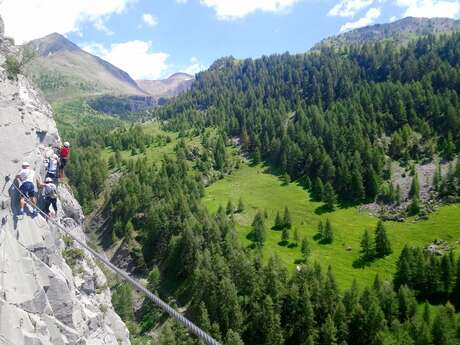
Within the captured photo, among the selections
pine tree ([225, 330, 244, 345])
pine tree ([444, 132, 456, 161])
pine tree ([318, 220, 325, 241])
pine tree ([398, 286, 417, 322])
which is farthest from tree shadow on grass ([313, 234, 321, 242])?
pine tree ([444, 132, 456, 161])

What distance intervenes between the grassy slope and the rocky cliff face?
83264 mm

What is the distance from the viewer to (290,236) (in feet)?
448

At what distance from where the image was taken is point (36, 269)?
27.2m

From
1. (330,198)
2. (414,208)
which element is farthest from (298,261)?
(414,208)

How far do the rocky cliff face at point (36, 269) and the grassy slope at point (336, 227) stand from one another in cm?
8326

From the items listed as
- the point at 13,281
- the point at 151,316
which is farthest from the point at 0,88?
the point at 151,316

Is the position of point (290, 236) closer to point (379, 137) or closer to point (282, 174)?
point (282, 174)

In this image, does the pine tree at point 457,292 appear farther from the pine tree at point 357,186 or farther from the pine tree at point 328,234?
the pine tree at point 357,186

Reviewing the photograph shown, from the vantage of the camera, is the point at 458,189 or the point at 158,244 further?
the point at 458,189

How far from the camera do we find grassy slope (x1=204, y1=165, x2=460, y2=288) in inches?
4690

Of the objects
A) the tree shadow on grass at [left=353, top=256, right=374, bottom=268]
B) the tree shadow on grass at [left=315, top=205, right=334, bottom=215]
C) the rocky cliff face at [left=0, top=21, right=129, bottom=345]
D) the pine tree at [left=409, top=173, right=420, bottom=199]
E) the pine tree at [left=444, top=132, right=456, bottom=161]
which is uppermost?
the rocky cliff face at [left=0, top=21, right=129, bottom=345]

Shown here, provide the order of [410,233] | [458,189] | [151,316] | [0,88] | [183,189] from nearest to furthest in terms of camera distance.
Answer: [0,88]
[151,316]
[410,233]
[458,189]
[183,189]

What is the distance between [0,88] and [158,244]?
344ft

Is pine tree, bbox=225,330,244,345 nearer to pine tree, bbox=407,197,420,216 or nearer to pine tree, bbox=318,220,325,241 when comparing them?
pine tree, bbox=318,220,325,241
